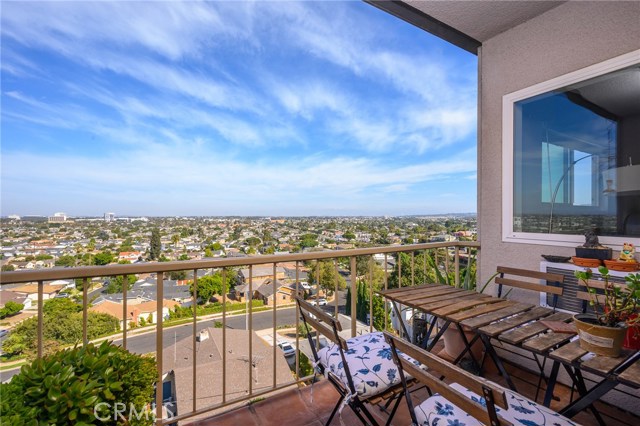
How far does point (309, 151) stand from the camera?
17.0m

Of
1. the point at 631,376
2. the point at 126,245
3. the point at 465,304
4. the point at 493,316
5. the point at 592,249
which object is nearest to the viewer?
the point at 631,376

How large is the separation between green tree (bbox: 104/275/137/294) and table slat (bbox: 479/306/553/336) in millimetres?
2101

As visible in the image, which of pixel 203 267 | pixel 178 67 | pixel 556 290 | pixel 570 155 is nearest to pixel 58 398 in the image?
pixel 203 267

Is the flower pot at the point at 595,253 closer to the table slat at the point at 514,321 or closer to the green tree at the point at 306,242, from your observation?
the table slat at the point at 514,321

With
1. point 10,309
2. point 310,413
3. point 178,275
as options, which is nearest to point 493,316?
point 310,413

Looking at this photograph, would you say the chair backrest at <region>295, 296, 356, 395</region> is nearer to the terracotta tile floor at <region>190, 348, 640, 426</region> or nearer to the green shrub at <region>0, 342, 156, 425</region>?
the terracotta tile floor at <region>190, 348, 640, 426</region>

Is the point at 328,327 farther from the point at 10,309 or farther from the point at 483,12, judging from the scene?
the point at 483,12

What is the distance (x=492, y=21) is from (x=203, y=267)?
336 centimetres

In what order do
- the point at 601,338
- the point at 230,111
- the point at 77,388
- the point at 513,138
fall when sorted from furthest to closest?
the point at 230,111 → the point at 513,138 → the point at 601,338 → the point at 77,388

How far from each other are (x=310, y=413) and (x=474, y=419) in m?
1.19

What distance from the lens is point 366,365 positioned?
5.57 feet

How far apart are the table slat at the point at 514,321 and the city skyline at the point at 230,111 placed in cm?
175

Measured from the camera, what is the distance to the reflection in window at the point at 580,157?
2244mm

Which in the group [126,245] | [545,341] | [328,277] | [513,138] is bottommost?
[328,277]
